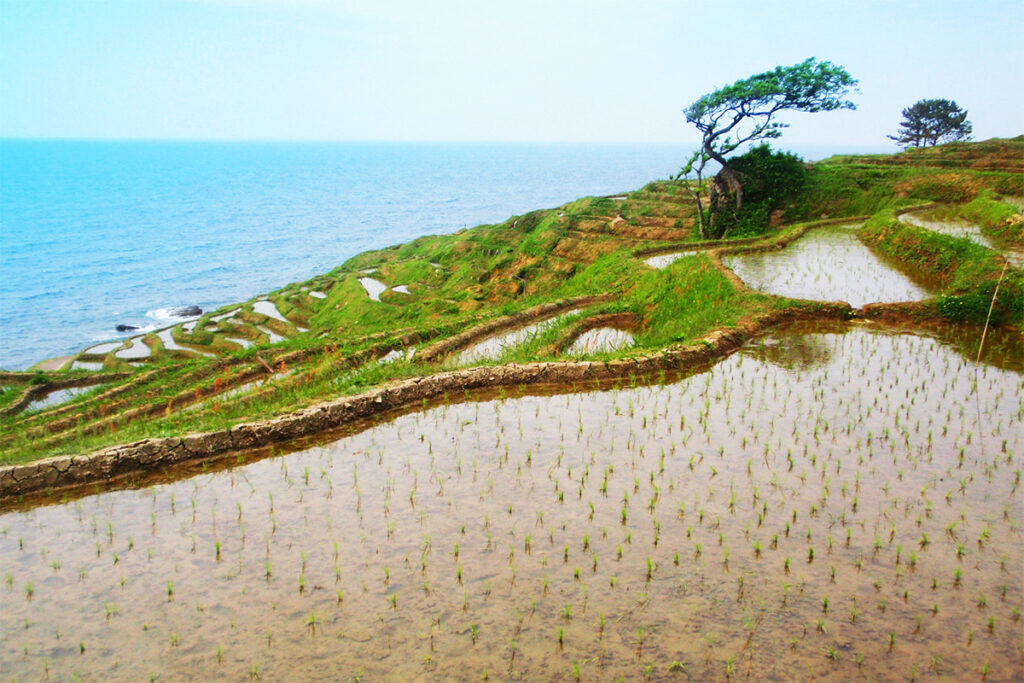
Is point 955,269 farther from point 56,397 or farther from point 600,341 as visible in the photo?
point 56,397

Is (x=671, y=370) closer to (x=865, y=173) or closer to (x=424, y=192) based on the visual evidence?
(x=865, y=173)

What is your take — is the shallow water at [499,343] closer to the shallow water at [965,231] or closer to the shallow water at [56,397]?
the shallow water at [965,231]

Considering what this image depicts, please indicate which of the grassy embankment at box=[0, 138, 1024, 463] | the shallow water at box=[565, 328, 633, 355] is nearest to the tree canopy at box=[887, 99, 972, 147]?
the grassy embankment at box=[0, 138, 1024, 463]

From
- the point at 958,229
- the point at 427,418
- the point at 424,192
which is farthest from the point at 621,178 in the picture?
the point at 427,418

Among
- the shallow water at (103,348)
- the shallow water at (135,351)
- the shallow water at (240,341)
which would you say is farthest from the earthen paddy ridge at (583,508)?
the shallow water at (103,348)

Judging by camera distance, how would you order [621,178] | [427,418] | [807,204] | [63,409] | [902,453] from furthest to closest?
[621,178] → [807,204] → [63,409] → [427,418] → [902,453]

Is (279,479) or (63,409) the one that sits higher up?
(279,479)
